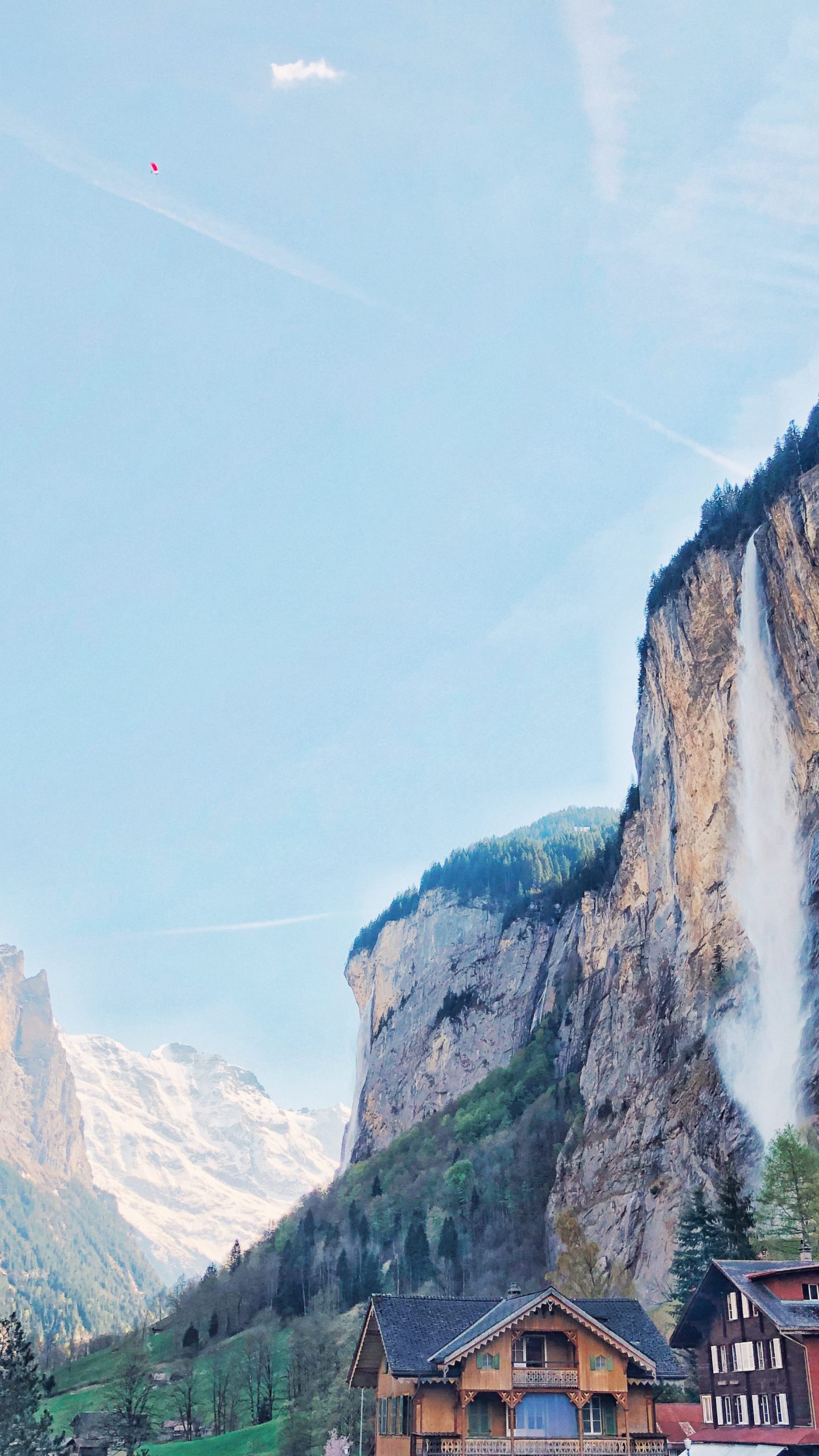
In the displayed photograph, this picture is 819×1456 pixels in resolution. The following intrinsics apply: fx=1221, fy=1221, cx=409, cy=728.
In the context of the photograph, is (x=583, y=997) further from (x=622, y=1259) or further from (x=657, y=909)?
(x=622, y=1259)

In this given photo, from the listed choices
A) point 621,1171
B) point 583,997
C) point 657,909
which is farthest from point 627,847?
point 621,1171

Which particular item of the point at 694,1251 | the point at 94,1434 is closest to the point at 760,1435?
the point at 694,1251

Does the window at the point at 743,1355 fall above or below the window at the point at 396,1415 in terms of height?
above

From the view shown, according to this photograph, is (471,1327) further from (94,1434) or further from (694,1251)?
(94,1434)

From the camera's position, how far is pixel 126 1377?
102 metres

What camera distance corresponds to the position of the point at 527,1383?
175ft

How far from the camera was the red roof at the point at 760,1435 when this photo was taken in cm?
4866

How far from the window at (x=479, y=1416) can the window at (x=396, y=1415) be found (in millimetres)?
2639

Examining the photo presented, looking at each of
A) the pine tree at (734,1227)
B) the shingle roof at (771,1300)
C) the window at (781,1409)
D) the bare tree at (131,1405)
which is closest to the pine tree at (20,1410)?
the bare tree at (131,1405)

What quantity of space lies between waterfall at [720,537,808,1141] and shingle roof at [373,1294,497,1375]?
40.9m

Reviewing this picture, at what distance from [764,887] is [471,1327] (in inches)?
2296

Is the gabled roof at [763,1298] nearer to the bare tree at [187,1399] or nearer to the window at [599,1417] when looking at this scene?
the window at [599,1417]

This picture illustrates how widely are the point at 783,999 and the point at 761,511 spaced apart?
44545 millimetres

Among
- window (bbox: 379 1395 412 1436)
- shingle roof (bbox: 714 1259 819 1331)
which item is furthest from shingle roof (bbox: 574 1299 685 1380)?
window (bbox: 379 1395 412 1436)
